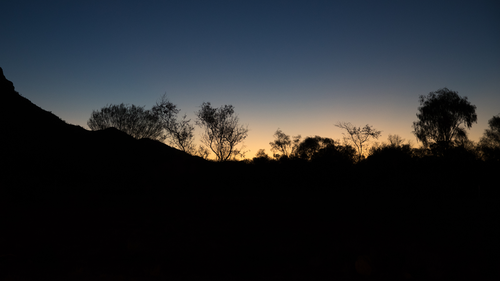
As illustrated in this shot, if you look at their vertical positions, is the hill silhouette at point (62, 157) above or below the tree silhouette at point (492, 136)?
below

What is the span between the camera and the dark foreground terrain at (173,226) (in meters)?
6.16

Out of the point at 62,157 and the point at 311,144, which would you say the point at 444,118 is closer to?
the point at 311,144

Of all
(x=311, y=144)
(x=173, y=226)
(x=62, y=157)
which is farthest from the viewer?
(x=311, y=144)

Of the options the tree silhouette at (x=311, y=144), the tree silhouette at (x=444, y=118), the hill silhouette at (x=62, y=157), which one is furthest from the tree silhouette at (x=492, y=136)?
the hill silhouette at (x=62, y=157)

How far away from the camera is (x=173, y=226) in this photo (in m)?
9.89

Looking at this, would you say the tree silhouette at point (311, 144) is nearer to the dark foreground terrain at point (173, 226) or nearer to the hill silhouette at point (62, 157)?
the dark foreground terrain at point (173, 226)

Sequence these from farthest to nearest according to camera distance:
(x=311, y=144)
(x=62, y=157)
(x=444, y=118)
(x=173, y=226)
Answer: (x=311, y=144)
(x=444, y=118)
(x=62, y=157)
(x=173, y=226)

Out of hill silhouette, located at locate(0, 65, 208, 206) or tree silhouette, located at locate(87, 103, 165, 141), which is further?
tree silhouette, located at locate(87, 103, 165, 141)

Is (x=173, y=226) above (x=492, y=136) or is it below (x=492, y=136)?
below

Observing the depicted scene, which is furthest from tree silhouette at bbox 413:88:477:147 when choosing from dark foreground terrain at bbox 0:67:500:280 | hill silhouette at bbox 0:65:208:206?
hill silhouette at bbox 0:65:208:206

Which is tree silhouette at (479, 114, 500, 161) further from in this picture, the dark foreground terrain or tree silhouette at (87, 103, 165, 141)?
tree silhouette at (87, 103, 165, 141)

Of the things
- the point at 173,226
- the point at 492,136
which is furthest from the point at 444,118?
the point at 173,226

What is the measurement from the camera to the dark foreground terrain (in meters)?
6.16

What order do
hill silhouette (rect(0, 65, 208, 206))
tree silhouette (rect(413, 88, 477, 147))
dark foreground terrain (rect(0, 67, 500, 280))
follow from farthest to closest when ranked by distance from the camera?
tree silhouette (rect(413, 88, 477, 147)) < hill silhouette (rect(0, 65, 208, 206)) < dark foreground terrain (rect(0, 67, 500, 280))
